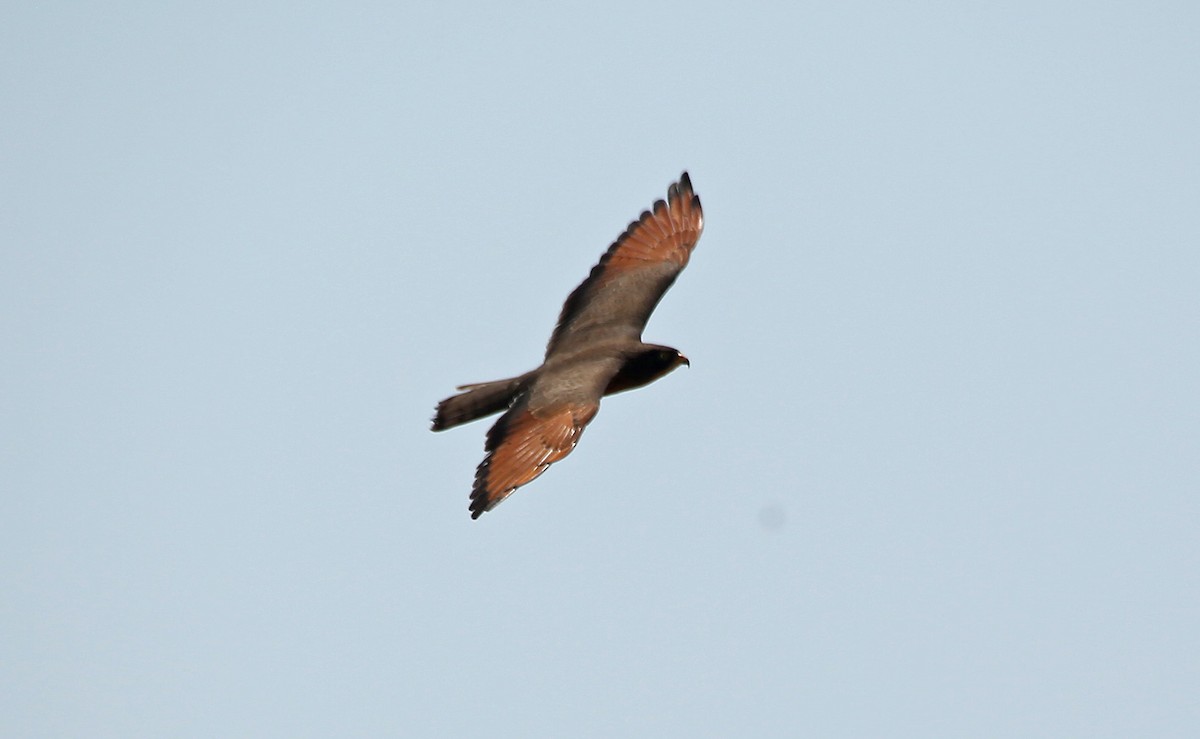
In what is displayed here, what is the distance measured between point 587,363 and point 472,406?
152 centimetres

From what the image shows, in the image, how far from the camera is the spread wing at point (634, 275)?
18.3m

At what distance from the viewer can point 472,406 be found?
1638 cm

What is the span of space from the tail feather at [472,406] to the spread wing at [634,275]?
153 centimetres

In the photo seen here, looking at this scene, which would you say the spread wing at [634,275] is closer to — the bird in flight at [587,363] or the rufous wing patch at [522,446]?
the bird in flight at [587,363]

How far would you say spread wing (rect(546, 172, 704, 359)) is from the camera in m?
18.3

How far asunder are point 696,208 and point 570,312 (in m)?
2.75

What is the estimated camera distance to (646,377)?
691 inches

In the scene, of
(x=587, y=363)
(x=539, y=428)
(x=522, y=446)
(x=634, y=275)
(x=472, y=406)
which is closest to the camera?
(x=522, y=446)

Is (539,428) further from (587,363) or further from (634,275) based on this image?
(634,275)

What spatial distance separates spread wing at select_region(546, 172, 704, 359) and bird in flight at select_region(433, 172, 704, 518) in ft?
0.04

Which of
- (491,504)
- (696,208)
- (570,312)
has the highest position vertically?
(696,208)

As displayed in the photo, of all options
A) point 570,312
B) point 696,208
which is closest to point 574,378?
point 570,312

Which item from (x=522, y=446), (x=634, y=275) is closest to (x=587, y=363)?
(x=522, y=446)

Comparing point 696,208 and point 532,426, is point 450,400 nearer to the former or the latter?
point 532,426
